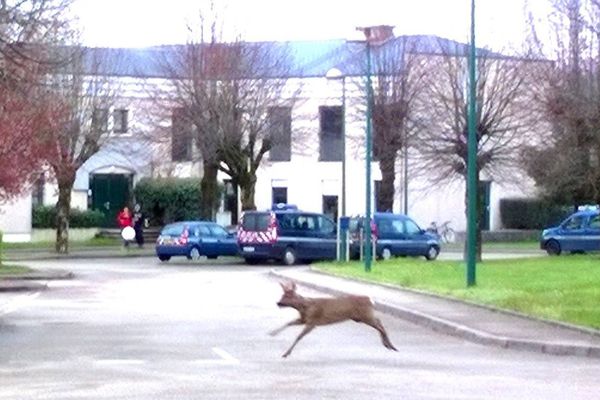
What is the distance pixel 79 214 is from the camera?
6397cm

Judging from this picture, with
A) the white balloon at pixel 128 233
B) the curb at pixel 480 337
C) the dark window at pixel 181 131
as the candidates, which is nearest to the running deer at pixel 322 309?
the curb at pixel 480 337

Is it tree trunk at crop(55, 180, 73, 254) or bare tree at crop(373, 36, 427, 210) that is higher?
bare tree at crop(373, 36, 427, 210)

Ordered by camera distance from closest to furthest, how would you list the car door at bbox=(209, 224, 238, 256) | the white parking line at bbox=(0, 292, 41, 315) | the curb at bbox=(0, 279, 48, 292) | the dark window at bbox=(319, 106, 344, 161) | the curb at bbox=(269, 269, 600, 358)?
the curb at bbox=(269, 269, 600, 358) → the white parking line at bbox=(0, 292, 41, 315) → the curb at bbox=(0, 279, 48, 292) → the car door at bbox=(209, 224, 238, 256) → the dark window at bbox=(319, 106, 344, 161)

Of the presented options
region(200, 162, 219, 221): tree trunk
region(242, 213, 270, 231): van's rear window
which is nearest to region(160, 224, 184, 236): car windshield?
region(242, 213, 270, 231): van's rear window

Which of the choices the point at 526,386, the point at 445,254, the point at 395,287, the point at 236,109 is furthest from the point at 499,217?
the point at 526,386

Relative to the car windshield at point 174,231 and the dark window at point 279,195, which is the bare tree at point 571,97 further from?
the dark window at point 279,195

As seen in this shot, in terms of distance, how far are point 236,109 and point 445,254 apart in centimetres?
936

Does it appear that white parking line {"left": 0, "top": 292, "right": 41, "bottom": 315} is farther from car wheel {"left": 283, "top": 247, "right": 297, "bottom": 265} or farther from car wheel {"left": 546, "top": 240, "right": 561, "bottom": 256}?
car wheel {"left": 546, "top": 240, "right": 561, "bottom": 256}

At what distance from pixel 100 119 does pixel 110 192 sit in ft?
42.9

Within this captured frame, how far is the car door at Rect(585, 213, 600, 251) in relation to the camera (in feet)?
167

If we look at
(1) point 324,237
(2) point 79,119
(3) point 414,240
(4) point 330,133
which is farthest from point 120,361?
(4) point 330,133

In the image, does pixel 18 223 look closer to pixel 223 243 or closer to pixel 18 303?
pixel 223 243

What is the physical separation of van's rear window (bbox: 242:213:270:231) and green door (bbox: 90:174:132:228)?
809 inches

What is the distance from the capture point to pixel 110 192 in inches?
2719
